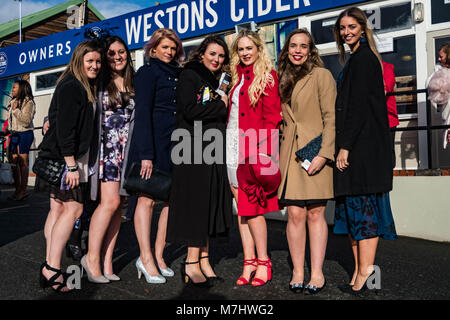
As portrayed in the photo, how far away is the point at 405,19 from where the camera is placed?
6.72 metres

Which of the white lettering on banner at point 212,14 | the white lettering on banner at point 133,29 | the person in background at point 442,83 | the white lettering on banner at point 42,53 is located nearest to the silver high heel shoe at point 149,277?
the person in background at point 442,83

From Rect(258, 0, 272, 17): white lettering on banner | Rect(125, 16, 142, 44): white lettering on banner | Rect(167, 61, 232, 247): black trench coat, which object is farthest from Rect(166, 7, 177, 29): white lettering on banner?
Rect(167, 61, 232, 247): black trench coat

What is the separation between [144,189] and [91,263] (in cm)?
75

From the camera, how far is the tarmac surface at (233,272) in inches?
121

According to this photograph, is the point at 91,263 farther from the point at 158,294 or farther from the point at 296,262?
the point at 296,262

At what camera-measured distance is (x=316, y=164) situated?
10.1ft

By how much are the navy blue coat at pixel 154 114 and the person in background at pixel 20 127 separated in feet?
17.2

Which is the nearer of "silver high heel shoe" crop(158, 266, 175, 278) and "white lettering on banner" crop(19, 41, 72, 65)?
"silver high heel shoe" crop(158, 266, 175, 278)

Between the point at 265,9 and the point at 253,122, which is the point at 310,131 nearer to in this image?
the point at 253,122

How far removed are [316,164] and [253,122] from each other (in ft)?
1.93

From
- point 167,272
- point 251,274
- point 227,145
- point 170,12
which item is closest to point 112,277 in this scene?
point 167,272

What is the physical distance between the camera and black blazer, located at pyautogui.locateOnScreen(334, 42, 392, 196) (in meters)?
2.95

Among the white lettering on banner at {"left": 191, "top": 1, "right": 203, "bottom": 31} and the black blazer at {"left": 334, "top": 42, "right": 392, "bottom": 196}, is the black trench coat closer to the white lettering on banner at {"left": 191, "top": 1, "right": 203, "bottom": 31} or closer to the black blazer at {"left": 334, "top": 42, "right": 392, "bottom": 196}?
the black blazer at {"left": 334, "top": 42, "right": 392, "bottom": 196}
